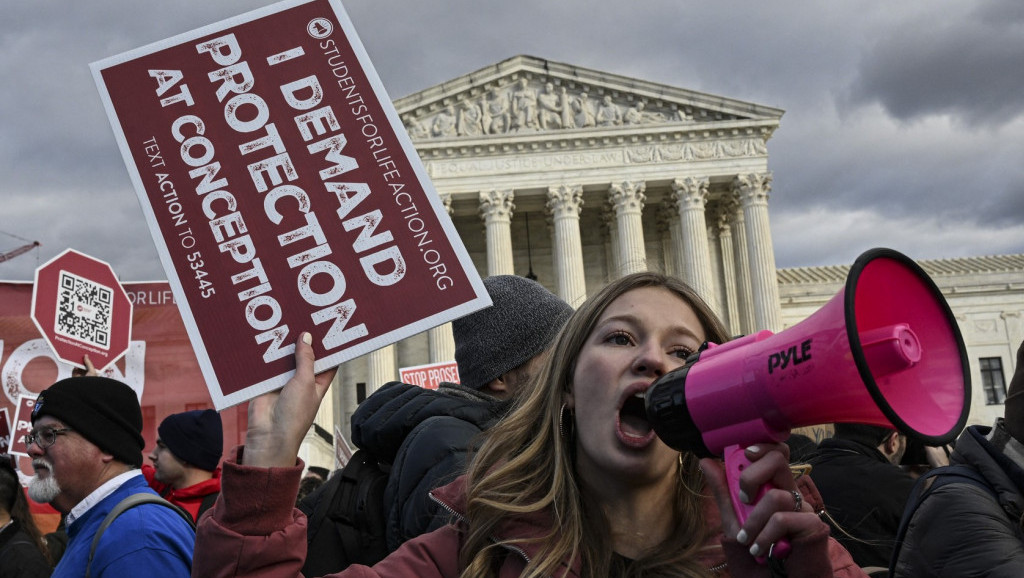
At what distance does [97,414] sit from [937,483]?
3.60 metres

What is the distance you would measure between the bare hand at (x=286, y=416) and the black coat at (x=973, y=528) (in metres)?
2.19

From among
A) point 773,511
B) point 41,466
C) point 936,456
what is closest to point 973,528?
point 773,511

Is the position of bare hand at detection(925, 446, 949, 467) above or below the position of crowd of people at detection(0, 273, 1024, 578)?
below

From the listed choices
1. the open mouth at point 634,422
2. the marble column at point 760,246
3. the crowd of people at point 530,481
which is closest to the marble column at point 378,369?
the marble column at point 760,246

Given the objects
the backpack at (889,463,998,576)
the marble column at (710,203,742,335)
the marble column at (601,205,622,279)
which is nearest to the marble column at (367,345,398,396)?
the marble column at (601,205,622,279)

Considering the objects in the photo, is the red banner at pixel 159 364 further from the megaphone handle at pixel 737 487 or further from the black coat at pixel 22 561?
the megaphone handle at pixel 737 487

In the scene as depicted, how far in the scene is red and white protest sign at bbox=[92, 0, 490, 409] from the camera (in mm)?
2707

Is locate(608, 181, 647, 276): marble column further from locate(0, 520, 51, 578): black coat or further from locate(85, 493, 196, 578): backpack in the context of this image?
locate(85, 493, 196, 578): backpack

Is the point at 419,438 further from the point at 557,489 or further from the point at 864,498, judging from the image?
the point at 864,498

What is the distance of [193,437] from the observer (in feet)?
20.1

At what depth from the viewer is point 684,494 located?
267 centimetres

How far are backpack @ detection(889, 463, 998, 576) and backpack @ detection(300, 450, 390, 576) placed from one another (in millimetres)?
1968

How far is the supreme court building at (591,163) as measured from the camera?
39.9m

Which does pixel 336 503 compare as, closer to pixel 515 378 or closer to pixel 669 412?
pixel 515 378
